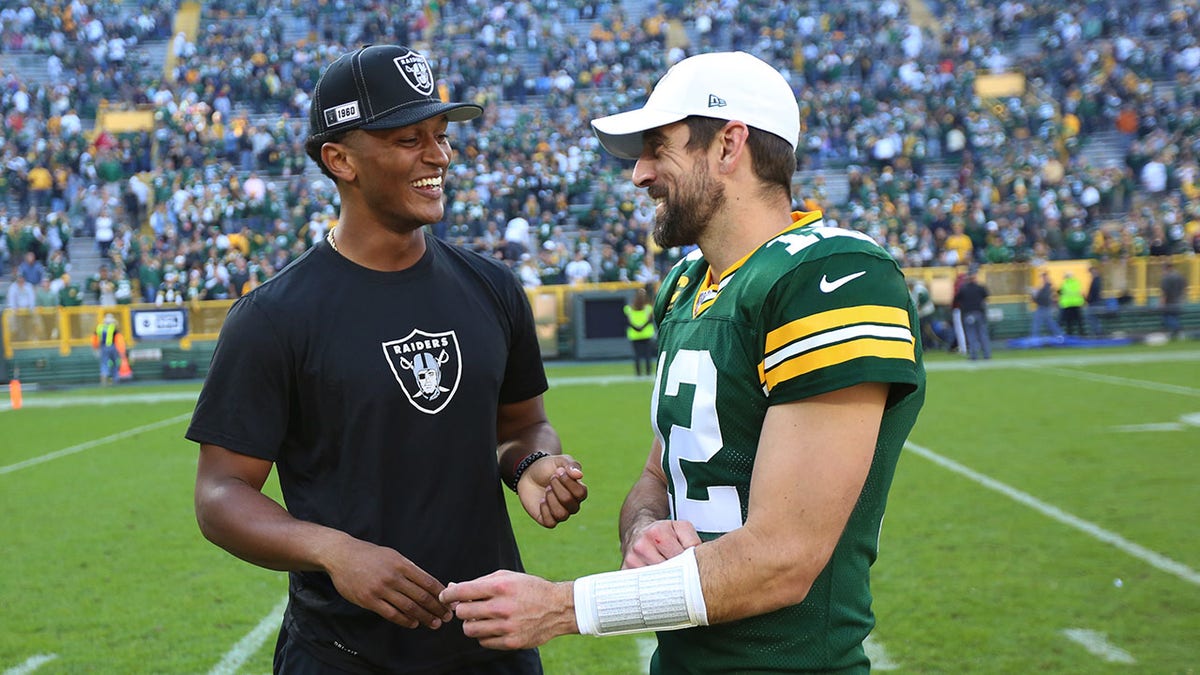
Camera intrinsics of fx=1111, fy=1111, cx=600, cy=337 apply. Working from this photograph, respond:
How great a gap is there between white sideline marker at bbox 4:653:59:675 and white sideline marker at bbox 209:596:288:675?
0.88 m

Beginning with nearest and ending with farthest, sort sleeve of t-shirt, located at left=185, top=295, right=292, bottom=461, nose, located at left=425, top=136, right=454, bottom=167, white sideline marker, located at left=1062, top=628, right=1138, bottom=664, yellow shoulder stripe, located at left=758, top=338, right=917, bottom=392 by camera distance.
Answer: yellow shoulder stripe, located at left=758, top=338, right=917, bottom=392, sleeve of t-shirt, located at left=185, top=295, right=292, bottom=461, nose, located at left=425, top=136, right=454, bottom=167, white sideline marker, located at left=1062, top=628, right=1138, bottom=664

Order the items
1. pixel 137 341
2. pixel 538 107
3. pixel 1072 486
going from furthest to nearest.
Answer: pixel 538 107 → pixel 137 341 → pixel 1072 486

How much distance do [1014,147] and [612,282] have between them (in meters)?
12.2

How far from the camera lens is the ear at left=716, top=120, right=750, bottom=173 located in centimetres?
230

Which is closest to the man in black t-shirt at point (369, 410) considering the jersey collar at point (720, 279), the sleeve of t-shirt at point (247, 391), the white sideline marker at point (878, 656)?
the sleeve of t-shirt at point (247, 391)

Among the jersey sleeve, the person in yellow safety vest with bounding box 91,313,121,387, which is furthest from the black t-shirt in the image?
the person in yellow safety vest with bounding box 91,313,121,387

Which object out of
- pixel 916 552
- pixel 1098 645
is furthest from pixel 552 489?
pixel 916 552

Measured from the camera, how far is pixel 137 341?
911 inches

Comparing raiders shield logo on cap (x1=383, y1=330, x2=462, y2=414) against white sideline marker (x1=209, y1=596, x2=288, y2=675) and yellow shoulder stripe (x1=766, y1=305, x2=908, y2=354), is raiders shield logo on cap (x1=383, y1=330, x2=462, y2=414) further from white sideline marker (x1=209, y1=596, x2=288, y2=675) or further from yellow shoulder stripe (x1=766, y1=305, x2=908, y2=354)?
white sideline marker (x1=209, y1=596, x2=288, y2=675)

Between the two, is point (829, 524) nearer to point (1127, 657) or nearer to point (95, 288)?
point (1127, 657)

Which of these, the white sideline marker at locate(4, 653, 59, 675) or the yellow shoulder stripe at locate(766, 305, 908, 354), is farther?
the white sideline marker at locate(4, 653, 59, 675)

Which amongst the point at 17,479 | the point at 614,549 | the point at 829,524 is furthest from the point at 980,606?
the point at 17,479

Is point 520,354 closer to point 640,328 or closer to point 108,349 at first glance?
point 640,328

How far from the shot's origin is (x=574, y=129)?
1180 inches
